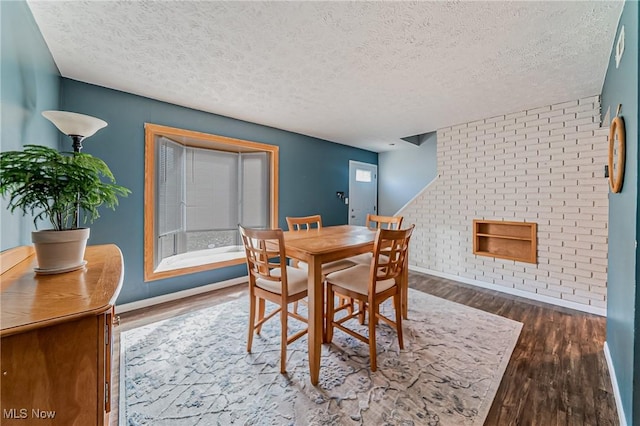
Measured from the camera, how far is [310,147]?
4461mm

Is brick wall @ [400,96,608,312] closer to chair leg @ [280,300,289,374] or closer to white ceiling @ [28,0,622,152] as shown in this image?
white ceiling @ [28,0,622,152]

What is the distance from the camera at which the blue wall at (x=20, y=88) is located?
125 centimetres

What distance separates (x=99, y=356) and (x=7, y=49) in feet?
5.55

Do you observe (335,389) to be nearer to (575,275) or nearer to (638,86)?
(638,86)

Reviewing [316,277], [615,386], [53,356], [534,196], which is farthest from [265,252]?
[534,196]

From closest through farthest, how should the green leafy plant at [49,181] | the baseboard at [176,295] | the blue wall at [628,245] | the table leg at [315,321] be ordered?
the green leafy plant at [49,181] → the blue wall at [628,245] → the table leg at [315,321] → the baseboard at [176,295]

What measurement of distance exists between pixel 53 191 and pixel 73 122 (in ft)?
2.31

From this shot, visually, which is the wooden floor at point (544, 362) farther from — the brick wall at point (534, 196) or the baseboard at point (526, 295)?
the brick wall at point (534, 196)

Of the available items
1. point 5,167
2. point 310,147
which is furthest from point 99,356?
point 310,147

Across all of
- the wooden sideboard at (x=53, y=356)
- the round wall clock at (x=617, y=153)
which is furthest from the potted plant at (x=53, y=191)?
the round wall clock at (x=617, y=153)

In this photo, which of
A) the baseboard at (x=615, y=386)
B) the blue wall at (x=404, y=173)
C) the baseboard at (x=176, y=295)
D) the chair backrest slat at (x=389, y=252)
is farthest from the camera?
the blue wall at (x=404, y=173)

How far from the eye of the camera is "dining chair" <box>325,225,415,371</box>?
1771mm

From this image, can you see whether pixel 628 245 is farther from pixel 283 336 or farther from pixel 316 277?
pixel 283 336

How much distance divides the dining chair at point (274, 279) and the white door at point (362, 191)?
138 inches
